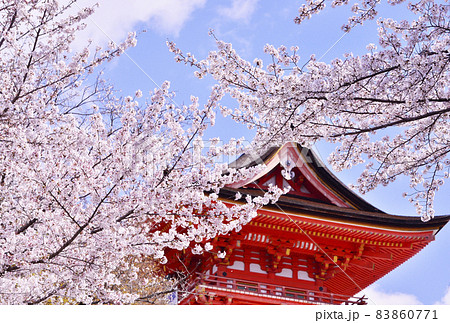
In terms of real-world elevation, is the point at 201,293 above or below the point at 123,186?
below

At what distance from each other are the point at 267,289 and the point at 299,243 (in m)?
1.34

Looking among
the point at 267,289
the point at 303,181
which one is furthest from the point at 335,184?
the point at 267,289

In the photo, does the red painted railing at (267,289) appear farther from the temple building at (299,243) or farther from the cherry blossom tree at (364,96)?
the cherry blossom tree at (364,96)

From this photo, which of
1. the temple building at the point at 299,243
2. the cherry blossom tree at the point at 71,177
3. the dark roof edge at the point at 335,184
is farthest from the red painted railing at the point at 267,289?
the cherry blossom tree at the point at 71,177

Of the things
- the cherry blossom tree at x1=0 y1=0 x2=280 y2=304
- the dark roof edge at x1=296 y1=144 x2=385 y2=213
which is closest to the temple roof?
the dark roof edge at x1=296 y1=144 x2=385 y2=213

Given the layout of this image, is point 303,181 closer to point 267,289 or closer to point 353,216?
point 353,216

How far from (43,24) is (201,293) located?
6.49 m

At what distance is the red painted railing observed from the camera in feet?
33.3

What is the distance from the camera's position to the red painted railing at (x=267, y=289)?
10.1 meters

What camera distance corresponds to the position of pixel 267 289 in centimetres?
1031

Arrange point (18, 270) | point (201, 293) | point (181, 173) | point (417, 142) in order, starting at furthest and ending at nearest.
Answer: point (201, 293) < point (417, 142) < point (181, 173) < point (18, 270)

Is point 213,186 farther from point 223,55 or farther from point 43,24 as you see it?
point 43,24

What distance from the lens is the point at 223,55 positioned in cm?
621
